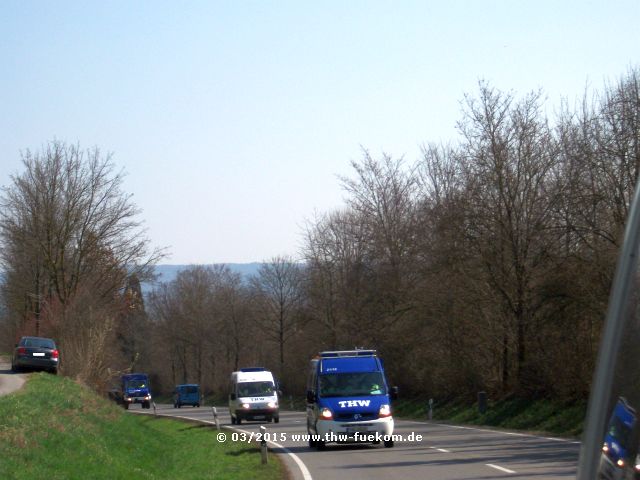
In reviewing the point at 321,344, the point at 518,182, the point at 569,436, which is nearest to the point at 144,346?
the point at 321,344

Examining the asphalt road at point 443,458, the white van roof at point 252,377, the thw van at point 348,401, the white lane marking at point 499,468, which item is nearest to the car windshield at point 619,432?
the asphalt road at point 443,458

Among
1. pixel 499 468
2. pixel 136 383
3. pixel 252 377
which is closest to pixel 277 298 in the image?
pixel 136 383

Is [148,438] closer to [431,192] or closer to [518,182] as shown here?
[518,182]

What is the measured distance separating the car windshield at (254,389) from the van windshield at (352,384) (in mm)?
17908

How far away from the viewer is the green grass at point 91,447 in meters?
16.2

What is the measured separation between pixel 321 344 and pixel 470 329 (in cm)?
2118

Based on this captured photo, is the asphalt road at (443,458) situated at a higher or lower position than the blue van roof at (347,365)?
lower

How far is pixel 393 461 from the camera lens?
19547mm

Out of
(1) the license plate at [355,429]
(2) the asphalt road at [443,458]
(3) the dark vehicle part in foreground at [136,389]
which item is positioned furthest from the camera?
(3) the dark vehicle part in foreground at [136,389]

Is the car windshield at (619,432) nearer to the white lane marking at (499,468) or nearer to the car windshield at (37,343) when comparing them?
the white lane marking at (499,468)

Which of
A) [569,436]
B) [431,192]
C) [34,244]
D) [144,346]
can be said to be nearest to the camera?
[569,436]

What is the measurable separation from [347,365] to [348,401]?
5.06 ft

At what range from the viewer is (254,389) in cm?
4147

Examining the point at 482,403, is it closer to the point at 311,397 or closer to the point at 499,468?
the point at 311,397
